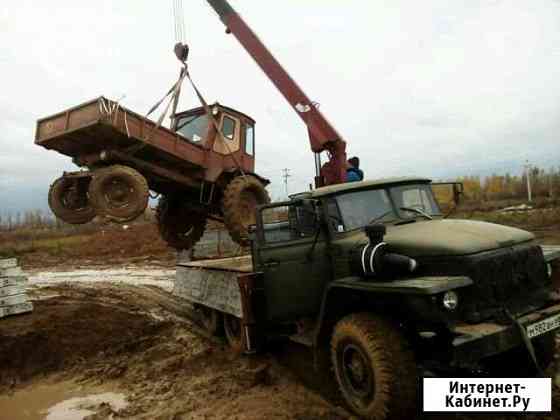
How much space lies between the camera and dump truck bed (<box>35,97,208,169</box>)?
266 inches

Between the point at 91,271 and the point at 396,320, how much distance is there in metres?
15.0

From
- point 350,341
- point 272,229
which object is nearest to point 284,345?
point 272,229

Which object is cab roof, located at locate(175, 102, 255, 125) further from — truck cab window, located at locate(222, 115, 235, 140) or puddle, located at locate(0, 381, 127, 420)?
puddle, located at locate(0, 381, 127, 420)

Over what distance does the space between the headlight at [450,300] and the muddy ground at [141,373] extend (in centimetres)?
98

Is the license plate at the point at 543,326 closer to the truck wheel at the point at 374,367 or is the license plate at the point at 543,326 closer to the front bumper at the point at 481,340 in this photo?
the front bumper at the point at 481,340

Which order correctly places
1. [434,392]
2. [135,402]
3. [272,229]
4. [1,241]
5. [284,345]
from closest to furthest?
1. [434,392]
2. [135,402]
3. [272,229]
4. [284,345]
5. [1,241]

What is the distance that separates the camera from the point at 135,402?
4.46m

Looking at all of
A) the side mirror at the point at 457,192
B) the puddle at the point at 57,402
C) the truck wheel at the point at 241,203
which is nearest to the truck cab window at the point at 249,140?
the truck wheel at the point at 241,203

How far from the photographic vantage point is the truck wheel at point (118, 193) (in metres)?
6.71

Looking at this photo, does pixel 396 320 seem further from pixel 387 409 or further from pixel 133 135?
pixel 133 135

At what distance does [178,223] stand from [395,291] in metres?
7.57

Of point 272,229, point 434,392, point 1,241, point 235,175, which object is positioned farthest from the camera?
point 1,241

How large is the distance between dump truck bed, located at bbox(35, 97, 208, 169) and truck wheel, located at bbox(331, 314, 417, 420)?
490 centimetres

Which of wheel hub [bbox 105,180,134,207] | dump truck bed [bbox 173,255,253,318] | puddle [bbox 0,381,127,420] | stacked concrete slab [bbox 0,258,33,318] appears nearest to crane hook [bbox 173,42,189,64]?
wheel hub [bbox 105,180,134,207]
